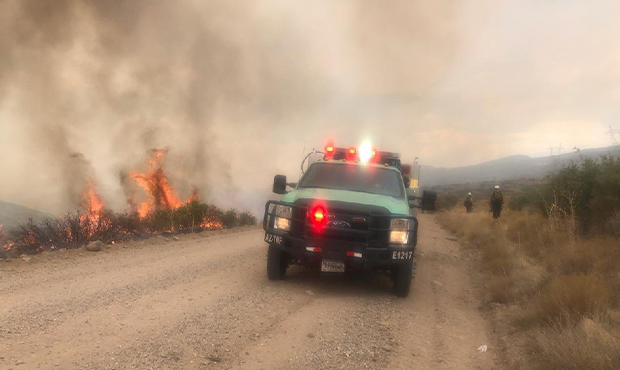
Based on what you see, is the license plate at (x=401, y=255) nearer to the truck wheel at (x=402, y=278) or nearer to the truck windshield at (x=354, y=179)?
the truck wheel at (x=402, y=278)

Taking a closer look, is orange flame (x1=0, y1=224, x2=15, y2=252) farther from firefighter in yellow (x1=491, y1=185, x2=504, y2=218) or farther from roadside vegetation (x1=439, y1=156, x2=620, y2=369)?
firefighter in yellow (x1=491, y1=185, x2=504, y2=218)

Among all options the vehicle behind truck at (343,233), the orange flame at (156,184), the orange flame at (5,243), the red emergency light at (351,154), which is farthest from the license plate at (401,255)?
the orange flame at (156,184)

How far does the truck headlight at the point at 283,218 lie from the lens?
23.1 feet

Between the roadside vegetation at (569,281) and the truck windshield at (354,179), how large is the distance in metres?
2.39

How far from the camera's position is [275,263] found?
296 inches

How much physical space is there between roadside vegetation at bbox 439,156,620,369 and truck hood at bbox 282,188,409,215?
2060mm

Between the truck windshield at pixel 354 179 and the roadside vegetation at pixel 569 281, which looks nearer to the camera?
the roadside vegetation at pixel 569 281

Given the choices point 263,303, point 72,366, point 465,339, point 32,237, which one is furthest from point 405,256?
point 32,237

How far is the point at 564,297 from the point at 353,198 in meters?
3.11

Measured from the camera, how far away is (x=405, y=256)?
6.77 meters

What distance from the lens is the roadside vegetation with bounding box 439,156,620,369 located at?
4223 mm

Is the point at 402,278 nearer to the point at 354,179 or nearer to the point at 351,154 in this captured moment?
the point at 354,179

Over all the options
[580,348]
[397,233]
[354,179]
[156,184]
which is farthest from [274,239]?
[156,184]

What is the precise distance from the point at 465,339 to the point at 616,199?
29.9 feet
